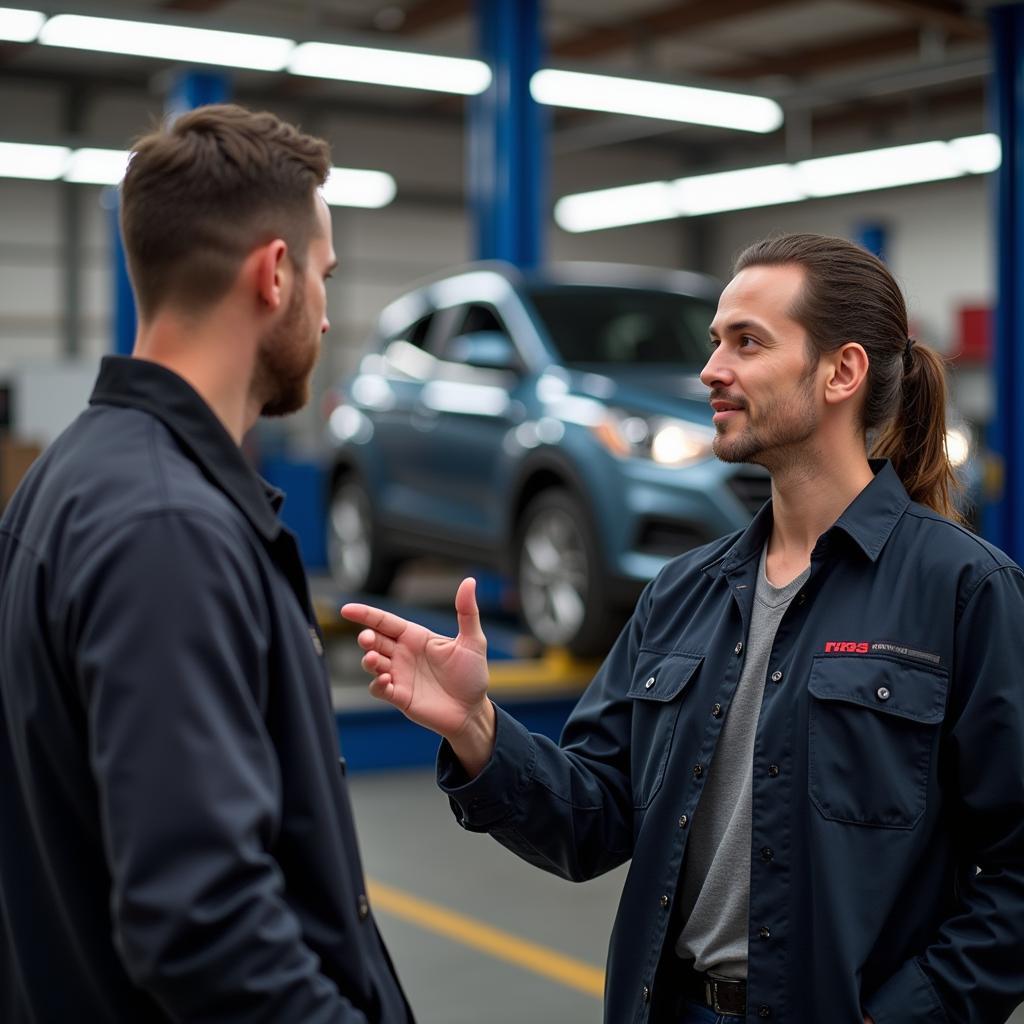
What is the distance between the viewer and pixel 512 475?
22.5ft

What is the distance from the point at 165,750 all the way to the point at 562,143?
55.2 feet

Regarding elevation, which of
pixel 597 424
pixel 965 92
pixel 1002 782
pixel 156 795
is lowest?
pixel 1002 782

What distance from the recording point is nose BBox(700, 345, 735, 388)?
89.4 inches

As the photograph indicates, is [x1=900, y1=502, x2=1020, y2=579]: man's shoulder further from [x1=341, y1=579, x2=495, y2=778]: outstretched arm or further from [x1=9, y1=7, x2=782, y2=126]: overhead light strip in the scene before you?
[x1=9, y1=7, x2=782, y2=126]: overhead light strip

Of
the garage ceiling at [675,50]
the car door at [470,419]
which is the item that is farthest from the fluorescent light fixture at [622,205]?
the car door at [470,419]

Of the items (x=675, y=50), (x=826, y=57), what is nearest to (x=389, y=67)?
(x=675, y=50)

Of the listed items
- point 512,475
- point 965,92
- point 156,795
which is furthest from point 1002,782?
point 965,92

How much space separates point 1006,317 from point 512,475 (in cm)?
480

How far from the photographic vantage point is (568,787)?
2232mm

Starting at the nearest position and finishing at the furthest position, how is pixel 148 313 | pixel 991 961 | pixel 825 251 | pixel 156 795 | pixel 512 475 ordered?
pixel 156 795
pixel 148 313
pixel 991 961
pixel 825 251
pixel 512 475

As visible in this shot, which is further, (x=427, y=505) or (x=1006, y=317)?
(x=1006, y=317)

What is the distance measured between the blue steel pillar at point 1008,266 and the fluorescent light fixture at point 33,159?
869 centimetres

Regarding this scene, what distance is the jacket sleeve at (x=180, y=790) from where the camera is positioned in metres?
1.33

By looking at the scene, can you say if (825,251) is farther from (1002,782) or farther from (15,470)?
(15,470)
